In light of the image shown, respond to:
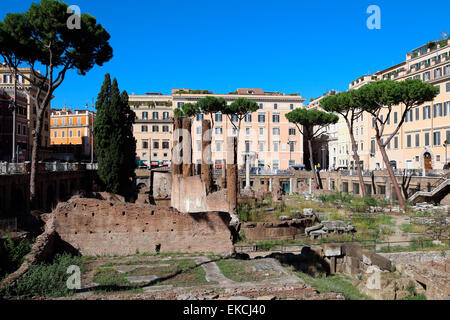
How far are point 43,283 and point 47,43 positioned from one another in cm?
1556

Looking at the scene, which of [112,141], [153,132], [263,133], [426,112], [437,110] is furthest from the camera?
[153,132]

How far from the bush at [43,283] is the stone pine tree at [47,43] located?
1047 cm

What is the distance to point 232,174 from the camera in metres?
21.8

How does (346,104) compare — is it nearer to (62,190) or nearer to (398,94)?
(398,94)

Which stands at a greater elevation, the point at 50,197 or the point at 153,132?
the point at 153,132

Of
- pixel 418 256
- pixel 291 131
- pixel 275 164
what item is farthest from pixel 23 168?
pixel 291 131

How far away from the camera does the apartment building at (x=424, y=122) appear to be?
106 feet

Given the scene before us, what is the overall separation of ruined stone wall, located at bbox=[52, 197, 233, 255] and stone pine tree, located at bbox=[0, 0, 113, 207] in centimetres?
734

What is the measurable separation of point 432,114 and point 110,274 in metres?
33.0

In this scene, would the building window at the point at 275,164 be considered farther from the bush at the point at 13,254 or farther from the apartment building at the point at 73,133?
the bush at the point at 13,254

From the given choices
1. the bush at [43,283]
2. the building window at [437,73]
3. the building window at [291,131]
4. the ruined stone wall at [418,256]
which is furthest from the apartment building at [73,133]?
the ruined stone wall at [418,256]

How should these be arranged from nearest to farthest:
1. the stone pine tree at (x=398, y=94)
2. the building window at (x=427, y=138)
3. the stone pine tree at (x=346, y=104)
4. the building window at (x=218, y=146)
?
the stone pine tree at (x=398, y=94)
the stone pine tree at (x=346, y=104)
the building window at (x=427, y=138)
the building window at (x=218, y=146)

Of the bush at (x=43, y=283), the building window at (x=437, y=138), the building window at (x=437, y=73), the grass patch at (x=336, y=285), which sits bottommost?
the grass patch at (x=336, y=285)
